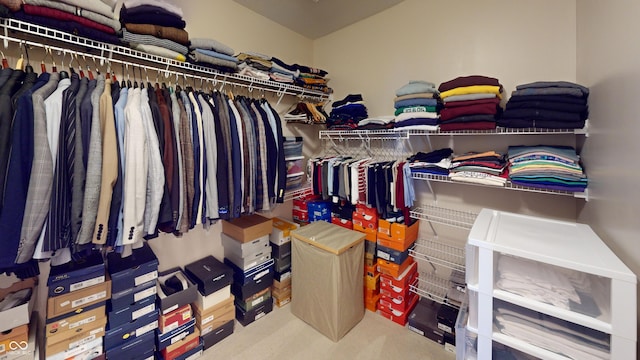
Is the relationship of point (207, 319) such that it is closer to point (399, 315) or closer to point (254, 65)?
point (399, 315)

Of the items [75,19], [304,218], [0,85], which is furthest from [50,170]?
[304,218]

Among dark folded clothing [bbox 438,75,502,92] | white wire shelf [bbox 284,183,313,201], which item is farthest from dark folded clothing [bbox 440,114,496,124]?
white wire shelf [bbox 284,183,313,201]

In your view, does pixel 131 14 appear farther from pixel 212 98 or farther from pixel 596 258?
pixel 596 258

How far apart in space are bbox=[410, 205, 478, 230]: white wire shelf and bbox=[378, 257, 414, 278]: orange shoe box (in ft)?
1.33

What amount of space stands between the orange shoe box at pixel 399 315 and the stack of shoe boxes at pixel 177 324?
4.72 feet

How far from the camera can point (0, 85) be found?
1015 mm

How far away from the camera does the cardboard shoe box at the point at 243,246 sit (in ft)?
6.47

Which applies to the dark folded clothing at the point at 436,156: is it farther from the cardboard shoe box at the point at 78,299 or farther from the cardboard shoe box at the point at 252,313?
the cardboard shoe box at the point at 78,299

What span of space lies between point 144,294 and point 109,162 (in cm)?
86

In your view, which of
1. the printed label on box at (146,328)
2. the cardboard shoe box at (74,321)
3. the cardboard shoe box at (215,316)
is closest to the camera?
the cardboard shoe box at (74,321)

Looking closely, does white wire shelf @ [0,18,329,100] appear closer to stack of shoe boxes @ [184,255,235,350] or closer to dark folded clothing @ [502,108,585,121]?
stack of shoe boxes @ [184,255,235,350]

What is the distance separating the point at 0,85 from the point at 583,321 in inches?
94.0

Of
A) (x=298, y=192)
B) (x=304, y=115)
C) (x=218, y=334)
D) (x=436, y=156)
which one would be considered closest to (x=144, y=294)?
(x=218, y=334)

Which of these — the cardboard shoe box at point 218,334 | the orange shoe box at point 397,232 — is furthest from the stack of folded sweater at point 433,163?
the cardboard shoe box at point 218,334
